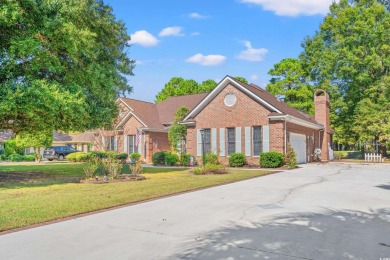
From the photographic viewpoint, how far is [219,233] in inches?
223

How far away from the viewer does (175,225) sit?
20.6 feet

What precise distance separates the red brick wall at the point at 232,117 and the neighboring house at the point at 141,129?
5852 millimetres

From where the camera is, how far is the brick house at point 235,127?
938 inches

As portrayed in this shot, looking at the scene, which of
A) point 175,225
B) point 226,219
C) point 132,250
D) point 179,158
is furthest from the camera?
point 179,158

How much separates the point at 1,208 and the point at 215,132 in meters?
19.6

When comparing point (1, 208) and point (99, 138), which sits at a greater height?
point (99, 138)

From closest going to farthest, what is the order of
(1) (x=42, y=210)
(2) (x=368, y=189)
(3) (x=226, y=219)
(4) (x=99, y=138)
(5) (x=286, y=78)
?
(3) (x=226, y=219) → (1) (x=42, y=210) → (2) (x=368, y=189) → (4) (x=99, y=138) → (5) (x=286, y=78)

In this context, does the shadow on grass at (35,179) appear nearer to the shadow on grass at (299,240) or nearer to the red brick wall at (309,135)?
the shadow on grass at (299,240)

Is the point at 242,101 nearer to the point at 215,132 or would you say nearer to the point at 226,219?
the point at 215,132

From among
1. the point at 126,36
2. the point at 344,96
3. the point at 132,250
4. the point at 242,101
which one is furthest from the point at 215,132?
the point at 344,96

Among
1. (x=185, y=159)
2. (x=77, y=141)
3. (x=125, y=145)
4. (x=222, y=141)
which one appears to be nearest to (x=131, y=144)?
(x=125, y=145)

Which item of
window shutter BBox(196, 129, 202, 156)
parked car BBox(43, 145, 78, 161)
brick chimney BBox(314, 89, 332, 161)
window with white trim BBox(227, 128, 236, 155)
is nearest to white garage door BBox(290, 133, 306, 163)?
window with white trim BBox(227, 128, 236, 155)

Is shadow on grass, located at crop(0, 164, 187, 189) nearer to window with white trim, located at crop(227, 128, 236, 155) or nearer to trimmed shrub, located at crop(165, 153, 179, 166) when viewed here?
trimmed shrub, located at crop(165, 153, 179, 166)

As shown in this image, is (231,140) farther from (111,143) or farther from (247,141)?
(111,143)
